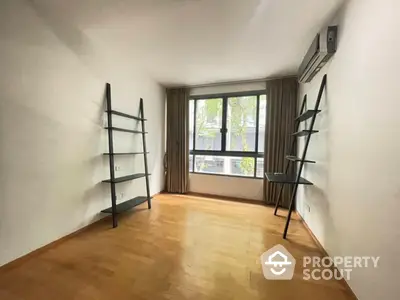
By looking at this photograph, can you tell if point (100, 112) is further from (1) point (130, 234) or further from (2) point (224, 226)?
(2) point (224, 226)

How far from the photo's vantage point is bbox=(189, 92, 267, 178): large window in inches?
173

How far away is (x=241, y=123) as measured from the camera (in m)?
4.52

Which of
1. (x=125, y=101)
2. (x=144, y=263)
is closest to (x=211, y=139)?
(x=125, y=101)

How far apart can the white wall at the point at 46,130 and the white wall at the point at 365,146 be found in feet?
9.58

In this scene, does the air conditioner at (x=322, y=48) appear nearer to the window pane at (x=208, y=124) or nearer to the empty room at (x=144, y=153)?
the empty room at (x=144, y=153)

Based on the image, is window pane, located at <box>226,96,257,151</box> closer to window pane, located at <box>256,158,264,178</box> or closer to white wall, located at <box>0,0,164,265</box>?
window pane, located at <box>256,158,264,178</box>

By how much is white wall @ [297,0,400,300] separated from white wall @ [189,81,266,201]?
199 centimetres

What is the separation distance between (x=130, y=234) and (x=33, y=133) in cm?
161

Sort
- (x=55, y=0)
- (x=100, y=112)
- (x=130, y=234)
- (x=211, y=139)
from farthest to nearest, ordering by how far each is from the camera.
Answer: (x=211, y=139), (x=100, y=112), (x=130, y=234), (x=55, y=0)

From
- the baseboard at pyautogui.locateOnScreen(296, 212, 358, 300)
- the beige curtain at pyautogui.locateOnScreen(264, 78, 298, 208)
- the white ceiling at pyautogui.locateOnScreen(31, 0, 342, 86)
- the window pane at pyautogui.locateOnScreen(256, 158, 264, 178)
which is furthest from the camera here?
the window pane at pyautogui.locateOnScreen(256, 158, 264, 178)

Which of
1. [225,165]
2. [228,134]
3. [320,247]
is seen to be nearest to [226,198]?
[225,165]

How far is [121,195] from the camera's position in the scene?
11.7 ft

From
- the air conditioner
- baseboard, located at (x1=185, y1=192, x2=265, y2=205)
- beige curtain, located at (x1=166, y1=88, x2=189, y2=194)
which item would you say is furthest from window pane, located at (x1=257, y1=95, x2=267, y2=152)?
the air conditioner

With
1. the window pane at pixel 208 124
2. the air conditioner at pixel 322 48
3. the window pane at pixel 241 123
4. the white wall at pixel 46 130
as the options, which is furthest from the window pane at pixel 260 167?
the white wall at pixel 46 130
